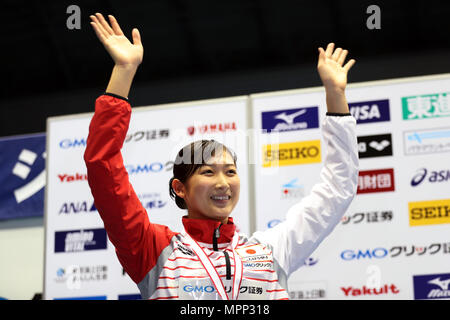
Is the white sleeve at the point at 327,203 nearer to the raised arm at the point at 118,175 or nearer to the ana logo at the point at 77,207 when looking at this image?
the raised arm at the point at 118,175

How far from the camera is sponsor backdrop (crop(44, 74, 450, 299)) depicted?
473 centimetres

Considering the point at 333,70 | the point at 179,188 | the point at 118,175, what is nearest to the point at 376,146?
the point at 333,70

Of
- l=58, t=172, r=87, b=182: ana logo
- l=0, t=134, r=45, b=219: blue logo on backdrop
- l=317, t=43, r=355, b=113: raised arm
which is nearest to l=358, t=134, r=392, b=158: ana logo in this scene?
l=58, t=172, r=87, b=182: ana logo

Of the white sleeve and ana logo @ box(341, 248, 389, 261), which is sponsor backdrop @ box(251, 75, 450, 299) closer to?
ana logo @ box(341, 248, 389, 261)

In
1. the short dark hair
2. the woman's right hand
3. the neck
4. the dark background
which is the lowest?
the neck

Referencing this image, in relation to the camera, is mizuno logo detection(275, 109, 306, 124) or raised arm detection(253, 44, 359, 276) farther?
mizuno logo detection(275, 109, 306, 124)

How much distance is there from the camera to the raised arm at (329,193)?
2.42 metres

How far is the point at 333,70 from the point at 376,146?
2530mm

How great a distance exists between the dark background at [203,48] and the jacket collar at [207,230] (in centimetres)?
542

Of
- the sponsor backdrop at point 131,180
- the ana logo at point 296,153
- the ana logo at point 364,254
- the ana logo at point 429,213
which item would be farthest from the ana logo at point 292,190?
the ana logo at point 429,213

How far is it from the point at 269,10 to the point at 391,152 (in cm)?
377

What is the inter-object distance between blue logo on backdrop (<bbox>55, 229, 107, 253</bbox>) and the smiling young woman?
2832 millimetres

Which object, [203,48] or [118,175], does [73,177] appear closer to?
[118,175]
